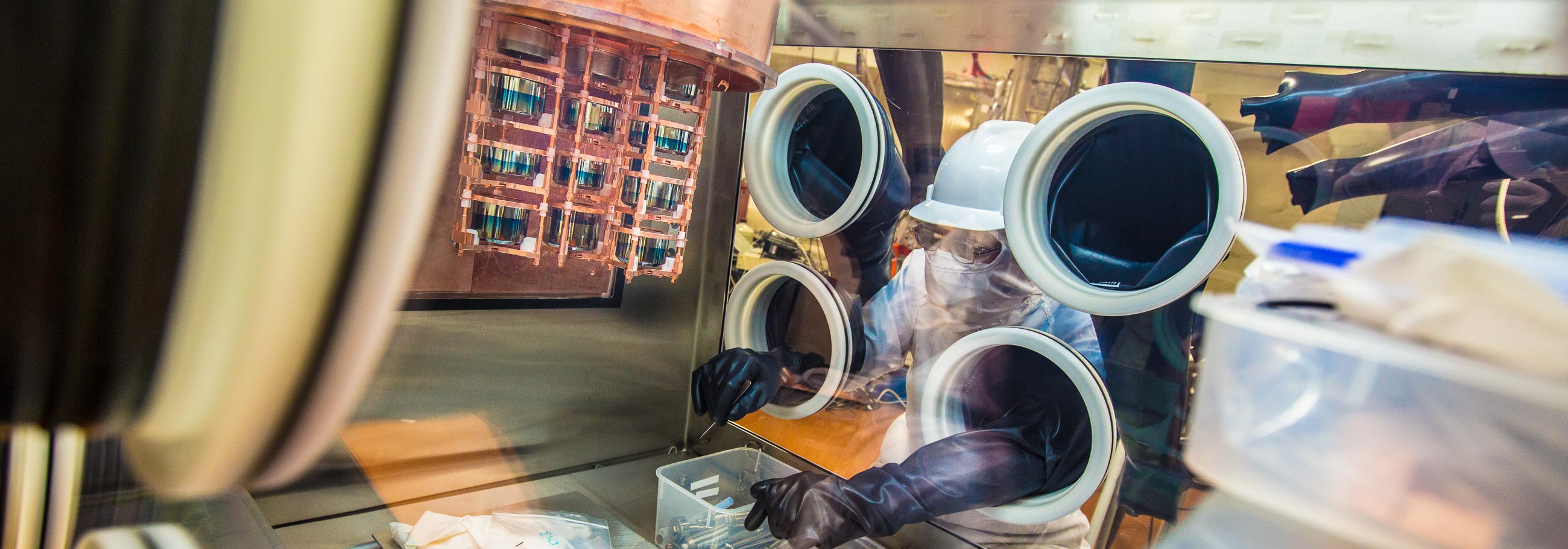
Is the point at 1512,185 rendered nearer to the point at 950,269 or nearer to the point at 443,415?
the point at 950,269

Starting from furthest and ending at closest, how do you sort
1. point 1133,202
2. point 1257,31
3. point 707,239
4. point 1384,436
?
point 707,239 < point 1133,202 < point 1257,31 < point 1384,436

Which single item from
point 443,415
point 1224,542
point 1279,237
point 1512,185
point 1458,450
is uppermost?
point 1512,185

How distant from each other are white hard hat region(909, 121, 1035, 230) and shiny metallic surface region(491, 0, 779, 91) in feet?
1.30

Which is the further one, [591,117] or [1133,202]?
[1133,202]

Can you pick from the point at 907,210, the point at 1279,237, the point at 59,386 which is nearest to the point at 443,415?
the point at 907,210

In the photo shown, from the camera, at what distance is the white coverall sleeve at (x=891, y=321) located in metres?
1.44

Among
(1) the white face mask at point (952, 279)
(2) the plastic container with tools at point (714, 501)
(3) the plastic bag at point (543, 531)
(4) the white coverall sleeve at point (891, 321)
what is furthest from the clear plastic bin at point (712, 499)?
(1) the white face mask at point (952, 279)

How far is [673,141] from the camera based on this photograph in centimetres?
107

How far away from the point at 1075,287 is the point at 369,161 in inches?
39.8

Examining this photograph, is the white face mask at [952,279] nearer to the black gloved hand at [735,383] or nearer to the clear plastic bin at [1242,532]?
the black gloved hand at [735,383]

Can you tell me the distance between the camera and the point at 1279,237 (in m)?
0.55

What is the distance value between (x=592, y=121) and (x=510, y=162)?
12cm

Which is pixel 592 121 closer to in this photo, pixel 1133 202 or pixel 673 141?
pixel 673 141

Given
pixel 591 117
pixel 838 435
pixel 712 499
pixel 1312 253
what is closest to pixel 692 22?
pixel 591 117
